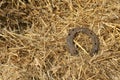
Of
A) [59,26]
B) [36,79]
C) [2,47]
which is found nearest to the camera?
[36,79]

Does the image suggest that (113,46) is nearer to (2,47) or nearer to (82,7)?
(82,7)

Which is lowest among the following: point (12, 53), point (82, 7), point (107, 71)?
point (107, 71)

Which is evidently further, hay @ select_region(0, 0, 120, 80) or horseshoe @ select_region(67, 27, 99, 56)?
horseshoe @ select_region(67, 27, 99, 56)

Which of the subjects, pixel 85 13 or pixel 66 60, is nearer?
pixel 66 60

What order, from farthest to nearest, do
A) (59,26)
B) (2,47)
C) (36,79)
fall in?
(59,26) → (2,47) → (36,79)

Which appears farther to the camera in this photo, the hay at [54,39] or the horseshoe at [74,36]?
the horseshoe at [74,36]

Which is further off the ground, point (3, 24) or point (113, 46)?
point (3, 24)

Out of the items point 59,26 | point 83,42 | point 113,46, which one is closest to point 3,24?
point 59,26
